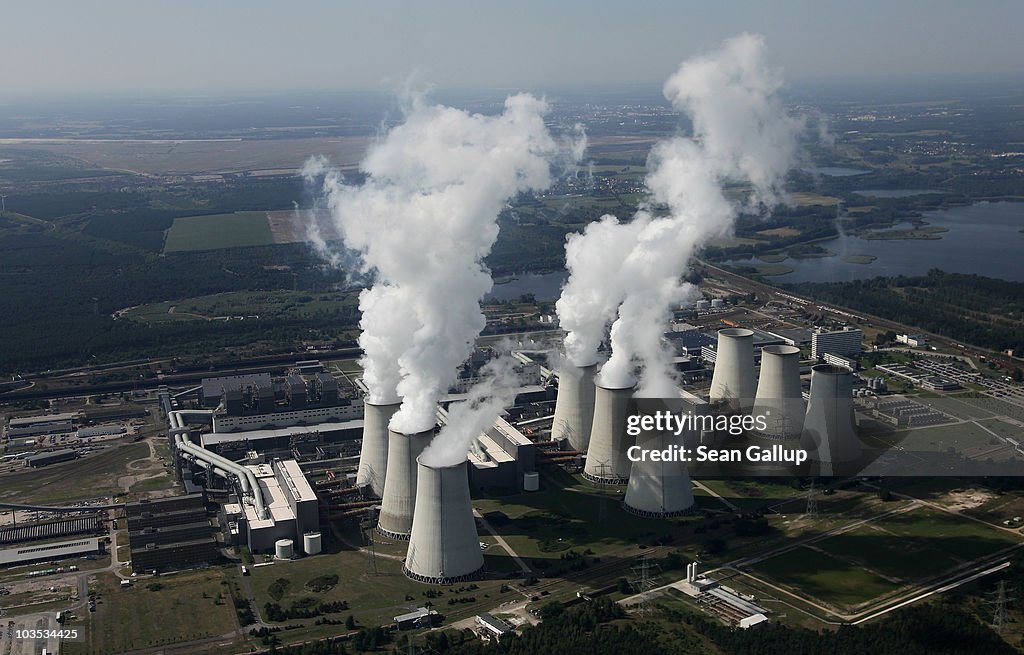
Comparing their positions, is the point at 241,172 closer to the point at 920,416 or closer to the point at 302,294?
the point at 302,294

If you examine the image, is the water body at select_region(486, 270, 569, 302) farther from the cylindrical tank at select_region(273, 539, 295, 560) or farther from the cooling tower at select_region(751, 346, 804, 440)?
the cylindrical tank at select_region(273, 539, 295, 560)

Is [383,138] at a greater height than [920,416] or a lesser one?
greater

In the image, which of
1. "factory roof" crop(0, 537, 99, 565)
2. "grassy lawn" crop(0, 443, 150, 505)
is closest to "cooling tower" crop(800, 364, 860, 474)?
"factory roof" crop(0, 537, 99, 565)

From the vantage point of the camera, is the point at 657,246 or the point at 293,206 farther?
the point at 293,206

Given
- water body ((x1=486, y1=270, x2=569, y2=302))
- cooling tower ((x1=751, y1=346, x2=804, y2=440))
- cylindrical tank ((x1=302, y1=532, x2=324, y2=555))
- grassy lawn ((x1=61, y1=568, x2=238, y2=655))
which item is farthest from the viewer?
water body ((x1=486, y1=270, x2=569, y2=302))

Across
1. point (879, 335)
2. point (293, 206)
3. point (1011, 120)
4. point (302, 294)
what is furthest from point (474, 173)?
point (1011, 120)

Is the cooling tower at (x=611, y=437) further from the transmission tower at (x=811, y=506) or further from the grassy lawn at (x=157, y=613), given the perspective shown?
the grassy lawn at (x=157, y=613)
